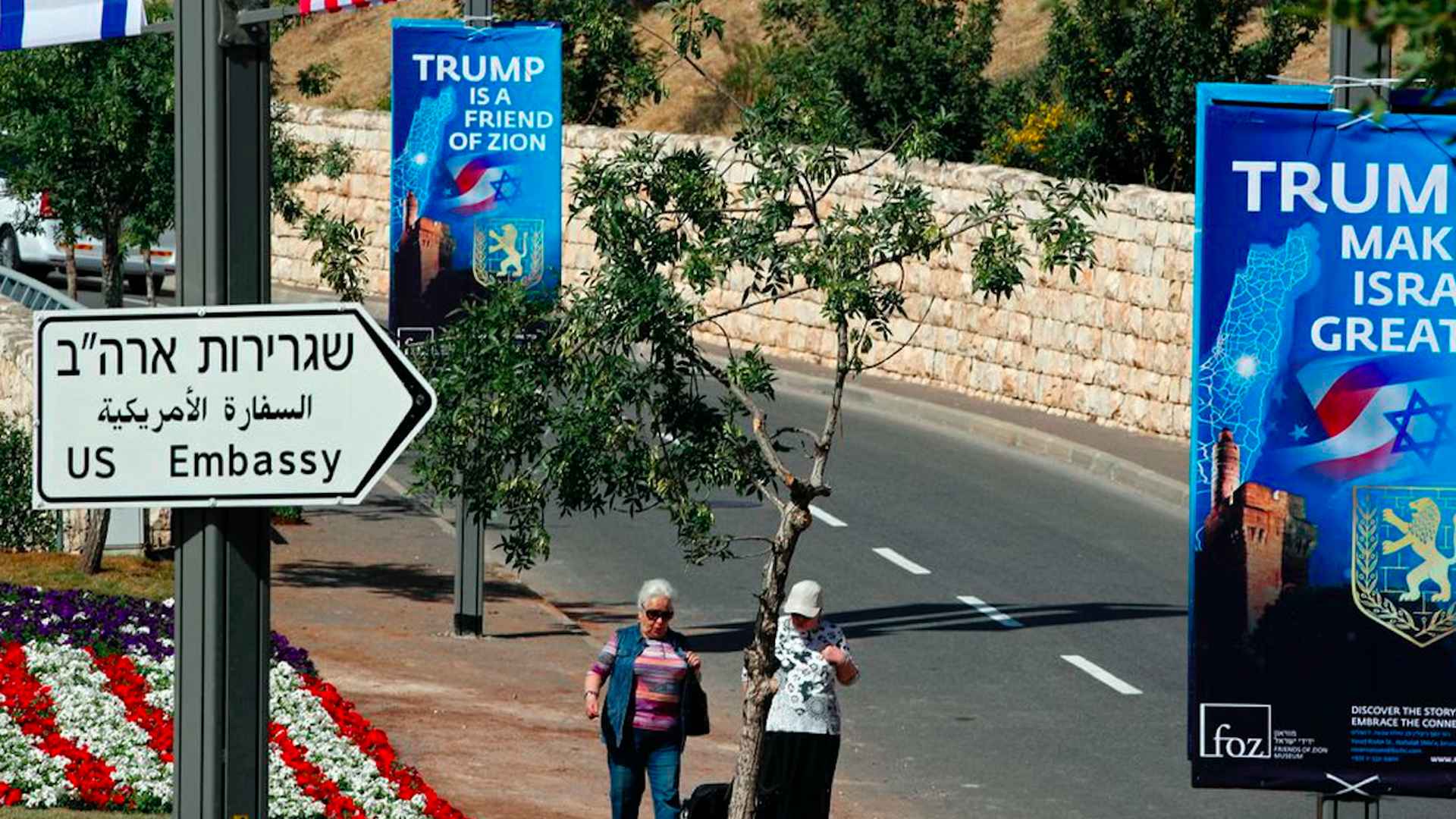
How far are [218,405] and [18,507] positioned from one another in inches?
573

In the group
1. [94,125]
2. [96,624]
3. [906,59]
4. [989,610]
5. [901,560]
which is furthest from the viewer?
[906,59]

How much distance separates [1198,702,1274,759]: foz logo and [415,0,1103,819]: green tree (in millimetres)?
3633

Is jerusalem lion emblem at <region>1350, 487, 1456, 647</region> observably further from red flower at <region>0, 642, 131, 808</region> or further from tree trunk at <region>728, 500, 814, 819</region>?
red flower at <region>0, 642, 131, 808</region>

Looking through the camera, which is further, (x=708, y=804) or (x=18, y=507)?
(x=18, y=507)

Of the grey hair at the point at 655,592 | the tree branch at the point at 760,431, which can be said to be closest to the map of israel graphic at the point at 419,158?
the tree branch at the point at 760,431

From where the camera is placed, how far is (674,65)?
122 ft

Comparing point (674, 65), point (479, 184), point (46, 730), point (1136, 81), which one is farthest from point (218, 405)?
point (674, 65)

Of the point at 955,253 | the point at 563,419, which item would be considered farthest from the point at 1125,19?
the point at 563,419

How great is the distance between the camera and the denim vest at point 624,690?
11367 millimetres

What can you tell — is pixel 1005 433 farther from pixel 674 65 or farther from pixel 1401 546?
pixel 1401 546

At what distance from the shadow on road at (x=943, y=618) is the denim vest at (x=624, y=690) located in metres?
6.12

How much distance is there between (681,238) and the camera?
11469 mm

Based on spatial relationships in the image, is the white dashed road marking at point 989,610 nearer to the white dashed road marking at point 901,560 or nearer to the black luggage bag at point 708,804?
the white dashed road marking at point 901,560

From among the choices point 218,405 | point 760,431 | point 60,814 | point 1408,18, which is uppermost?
point 1408,18
